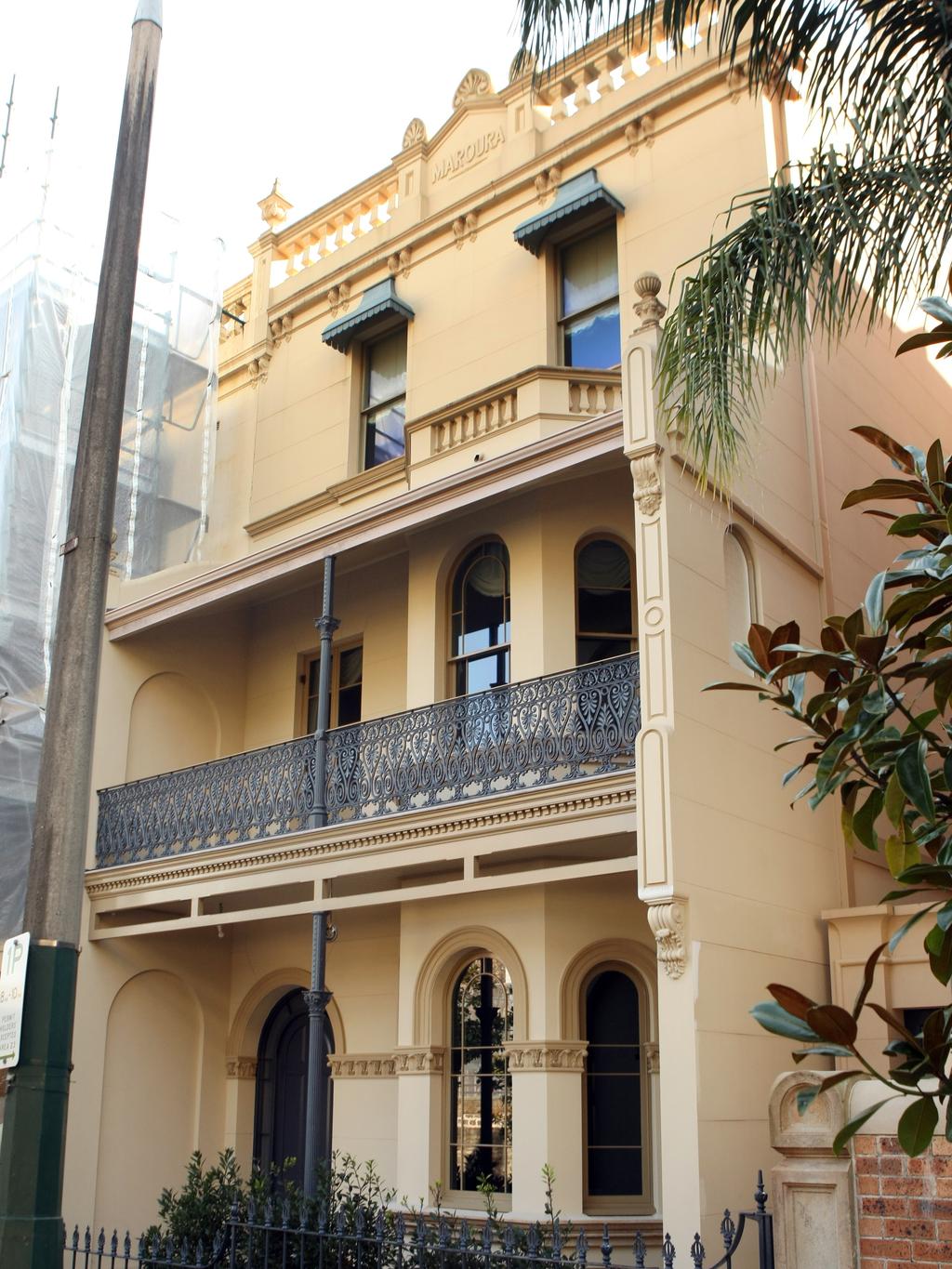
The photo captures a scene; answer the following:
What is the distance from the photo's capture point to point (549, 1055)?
11.6 m

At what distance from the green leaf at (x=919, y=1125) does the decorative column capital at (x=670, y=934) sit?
6662 mm

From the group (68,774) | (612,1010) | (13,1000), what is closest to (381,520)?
(612,1010)

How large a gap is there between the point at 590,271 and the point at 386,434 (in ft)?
10.8

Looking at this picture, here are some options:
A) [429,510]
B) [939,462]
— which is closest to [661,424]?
[429,510]

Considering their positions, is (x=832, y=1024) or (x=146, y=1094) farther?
(x=146, y=1094)

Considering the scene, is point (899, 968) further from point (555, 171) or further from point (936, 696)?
point (555, 171)

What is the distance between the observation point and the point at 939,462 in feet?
12.2

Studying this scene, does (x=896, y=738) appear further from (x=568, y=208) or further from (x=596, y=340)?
(x=568, y=208)

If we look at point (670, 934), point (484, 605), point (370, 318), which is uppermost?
point (370, 318)

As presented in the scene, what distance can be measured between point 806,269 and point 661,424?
116 inches

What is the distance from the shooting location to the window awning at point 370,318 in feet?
53.7

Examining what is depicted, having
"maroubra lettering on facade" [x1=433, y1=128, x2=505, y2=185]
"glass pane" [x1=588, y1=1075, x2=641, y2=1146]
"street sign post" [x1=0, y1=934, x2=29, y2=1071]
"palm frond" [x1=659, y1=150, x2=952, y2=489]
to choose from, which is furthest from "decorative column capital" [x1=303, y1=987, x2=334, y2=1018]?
"maroubra lettering on facade" [x1=433, y1=128, x2=505, y2=185]

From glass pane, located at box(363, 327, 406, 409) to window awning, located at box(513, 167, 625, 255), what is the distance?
7.85 feet

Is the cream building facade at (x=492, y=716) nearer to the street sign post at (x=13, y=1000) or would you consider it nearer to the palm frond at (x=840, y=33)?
the palm frond at (x=840, y=33)
